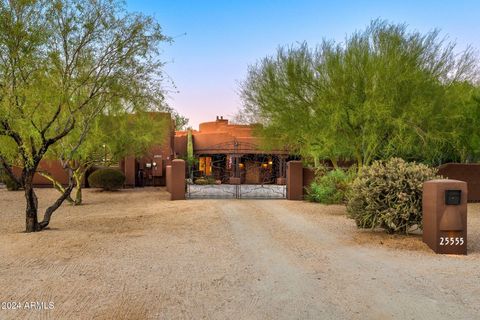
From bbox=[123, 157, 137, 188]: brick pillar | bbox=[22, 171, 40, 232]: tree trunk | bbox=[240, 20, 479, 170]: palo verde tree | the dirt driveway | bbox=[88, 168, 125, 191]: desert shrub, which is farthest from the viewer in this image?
bbox=[123, 157, 137, 188]: brick pillar

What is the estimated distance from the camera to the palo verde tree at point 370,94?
15242 millimetres

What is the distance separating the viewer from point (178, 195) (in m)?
21.0

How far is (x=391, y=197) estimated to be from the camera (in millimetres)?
10523

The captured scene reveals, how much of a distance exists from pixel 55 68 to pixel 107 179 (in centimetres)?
1601

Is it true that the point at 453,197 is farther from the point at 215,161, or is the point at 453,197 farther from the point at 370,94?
the point at 215,161

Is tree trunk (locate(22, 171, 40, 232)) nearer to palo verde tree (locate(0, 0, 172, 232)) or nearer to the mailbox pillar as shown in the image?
palo verde tree (locate(0, 0, 172, 232))

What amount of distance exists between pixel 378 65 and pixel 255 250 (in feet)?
28.1

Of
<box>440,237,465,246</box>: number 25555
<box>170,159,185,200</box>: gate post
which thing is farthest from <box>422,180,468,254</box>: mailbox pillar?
<box>170,159,185,200</box>: gate post

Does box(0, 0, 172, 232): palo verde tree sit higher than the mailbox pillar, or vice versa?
box(0, 0, 172, 232): palo verde tree

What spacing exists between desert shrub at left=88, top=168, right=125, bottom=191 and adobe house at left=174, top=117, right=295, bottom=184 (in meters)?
7.55

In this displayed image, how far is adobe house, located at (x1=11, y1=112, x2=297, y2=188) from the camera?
31.2 meters

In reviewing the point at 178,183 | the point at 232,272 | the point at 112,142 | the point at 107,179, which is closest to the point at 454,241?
the point at 232,272

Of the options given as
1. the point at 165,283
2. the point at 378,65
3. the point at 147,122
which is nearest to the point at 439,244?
the point at 165,283

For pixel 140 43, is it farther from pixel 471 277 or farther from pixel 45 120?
pixel 471 277
